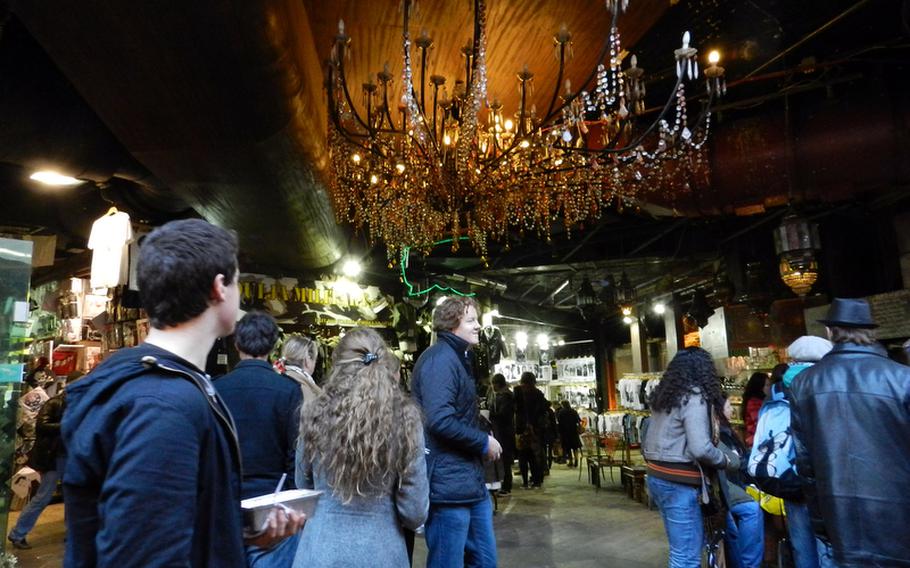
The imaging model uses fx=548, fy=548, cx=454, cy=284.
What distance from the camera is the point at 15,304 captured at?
3.61 m

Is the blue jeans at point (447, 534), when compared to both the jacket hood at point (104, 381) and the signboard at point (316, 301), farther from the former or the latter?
the signboard at point (316, 301)

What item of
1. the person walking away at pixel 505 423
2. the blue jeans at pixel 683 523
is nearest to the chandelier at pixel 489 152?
the blue jeans at pixel 683 523

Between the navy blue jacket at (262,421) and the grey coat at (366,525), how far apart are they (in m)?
0.64

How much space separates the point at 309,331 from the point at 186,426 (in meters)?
7.24

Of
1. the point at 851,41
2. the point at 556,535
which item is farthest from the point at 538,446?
the point at 851,41

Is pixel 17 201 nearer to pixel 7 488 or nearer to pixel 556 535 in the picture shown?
pixel 7 488

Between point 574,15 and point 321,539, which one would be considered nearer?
point 321,539

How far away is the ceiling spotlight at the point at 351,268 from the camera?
28.0 feet

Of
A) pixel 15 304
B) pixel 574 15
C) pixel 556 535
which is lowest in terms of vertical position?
pixel 556 535

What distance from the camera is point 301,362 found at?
3236 millimetres

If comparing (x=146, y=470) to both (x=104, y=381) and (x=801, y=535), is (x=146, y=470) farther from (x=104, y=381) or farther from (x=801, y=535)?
(x=801, y=535)

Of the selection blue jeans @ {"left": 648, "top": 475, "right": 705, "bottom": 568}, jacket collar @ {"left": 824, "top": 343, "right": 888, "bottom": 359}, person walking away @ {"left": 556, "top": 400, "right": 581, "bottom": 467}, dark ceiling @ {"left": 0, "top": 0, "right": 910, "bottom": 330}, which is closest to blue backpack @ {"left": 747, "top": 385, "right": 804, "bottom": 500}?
blue jeans @ {"left": 648, "top": 475, "right": 705, "bottom": 568}

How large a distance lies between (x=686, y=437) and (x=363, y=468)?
2160mm

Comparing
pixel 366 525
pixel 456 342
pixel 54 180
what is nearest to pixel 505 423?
pixel 456 342
